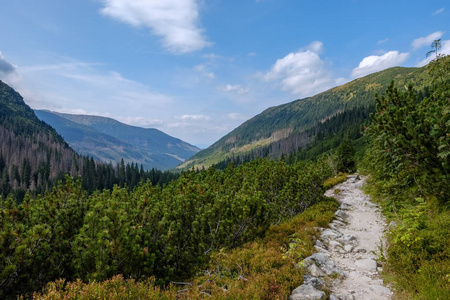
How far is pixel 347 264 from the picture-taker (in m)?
8.09

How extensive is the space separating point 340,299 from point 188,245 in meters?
5.37

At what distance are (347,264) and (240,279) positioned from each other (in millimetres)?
4118

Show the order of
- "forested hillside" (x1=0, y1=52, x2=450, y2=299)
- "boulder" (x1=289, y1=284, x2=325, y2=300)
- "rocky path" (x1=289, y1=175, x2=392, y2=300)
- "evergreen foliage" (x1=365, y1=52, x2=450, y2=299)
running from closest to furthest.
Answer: "forested hillside" (x1=0, y1=52, x2=450, y2=299)
"boulder" (x1=289, y1=284, x2=325, y2=300)
"evergreen foliage" (x1=365, y1=52, x2=450, y2=299)
"rocky path" (x1=289, y1=175, x2=392, y2=300)

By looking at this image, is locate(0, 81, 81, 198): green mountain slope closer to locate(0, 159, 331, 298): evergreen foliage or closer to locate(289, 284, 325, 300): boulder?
locate(0, 159, 331, 298): evergreen foliage

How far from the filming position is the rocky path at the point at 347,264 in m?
6.12

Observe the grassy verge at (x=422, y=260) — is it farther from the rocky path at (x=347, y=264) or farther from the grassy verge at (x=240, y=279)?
the grassy verge at (x=240, y=279)

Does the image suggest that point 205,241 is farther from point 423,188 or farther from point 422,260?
point 423,188

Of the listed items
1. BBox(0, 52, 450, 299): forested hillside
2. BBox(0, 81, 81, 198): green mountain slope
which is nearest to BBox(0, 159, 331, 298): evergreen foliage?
BBox(0, 52, 450, 299): forested hillside

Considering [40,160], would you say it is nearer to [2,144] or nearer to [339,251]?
[2,144]

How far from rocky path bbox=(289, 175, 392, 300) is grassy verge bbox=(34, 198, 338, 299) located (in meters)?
0.47

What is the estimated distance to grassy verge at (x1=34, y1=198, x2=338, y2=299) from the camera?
5152 millimetres

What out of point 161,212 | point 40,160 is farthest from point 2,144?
point 161,212

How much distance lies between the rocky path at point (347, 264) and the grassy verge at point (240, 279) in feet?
1.54

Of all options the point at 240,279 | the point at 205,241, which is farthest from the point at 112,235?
the point at 240,279
